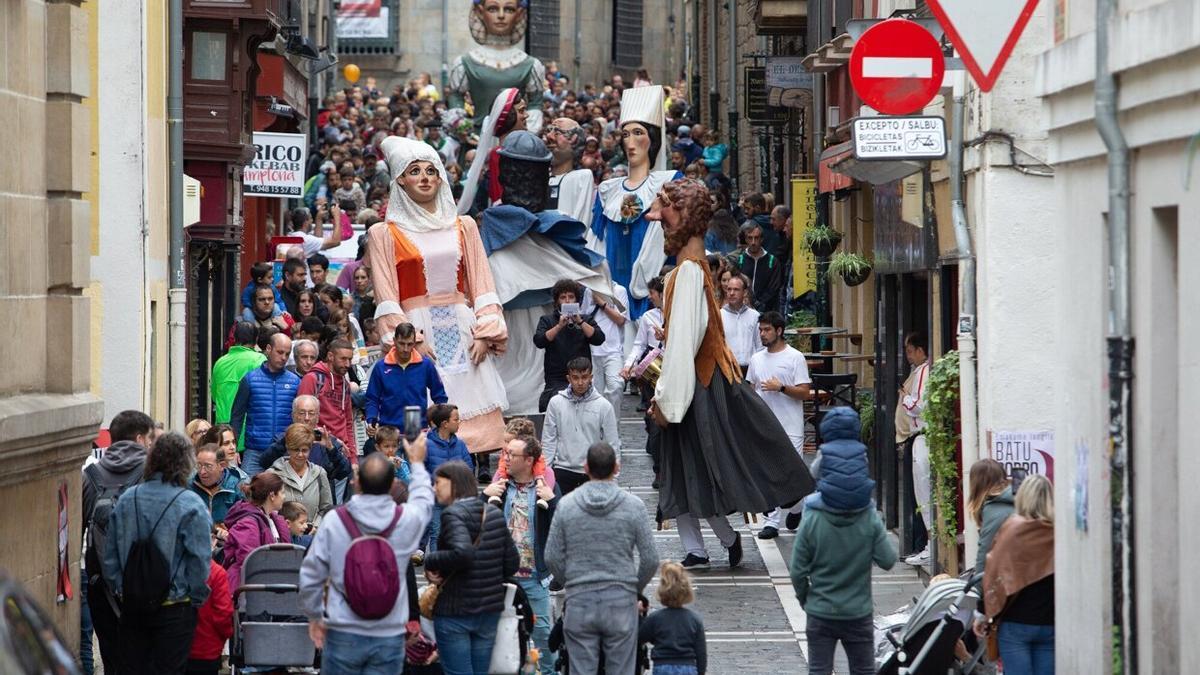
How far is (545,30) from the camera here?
72312 mm

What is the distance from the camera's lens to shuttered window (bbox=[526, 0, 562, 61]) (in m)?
71.8

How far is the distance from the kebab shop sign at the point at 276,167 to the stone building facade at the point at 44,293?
46.8ft

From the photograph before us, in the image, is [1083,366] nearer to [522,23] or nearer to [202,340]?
[202,340]

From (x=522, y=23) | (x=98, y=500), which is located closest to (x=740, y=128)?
(x=522, y=23)

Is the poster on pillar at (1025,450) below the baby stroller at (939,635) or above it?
above

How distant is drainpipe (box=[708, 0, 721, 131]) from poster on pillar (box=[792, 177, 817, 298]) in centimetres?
1719

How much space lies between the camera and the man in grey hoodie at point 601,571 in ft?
37.8

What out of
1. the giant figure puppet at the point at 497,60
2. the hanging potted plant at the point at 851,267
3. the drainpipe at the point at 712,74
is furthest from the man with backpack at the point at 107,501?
the drainpipe at the point at 712,74

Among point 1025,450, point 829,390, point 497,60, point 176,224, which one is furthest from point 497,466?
point 497,60

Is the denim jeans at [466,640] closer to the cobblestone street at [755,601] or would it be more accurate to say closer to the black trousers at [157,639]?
the black trousers at [157,639]

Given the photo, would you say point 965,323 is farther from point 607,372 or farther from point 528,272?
point 528,272

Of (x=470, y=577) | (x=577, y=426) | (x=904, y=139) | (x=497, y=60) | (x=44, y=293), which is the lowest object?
(x=470, y=577)

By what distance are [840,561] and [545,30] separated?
61.6 m

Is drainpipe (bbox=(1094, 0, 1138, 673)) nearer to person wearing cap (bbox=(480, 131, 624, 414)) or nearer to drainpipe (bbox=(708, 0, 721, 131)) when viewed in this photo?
person wearing cap (bbox=(480, 131, 624, 414))
